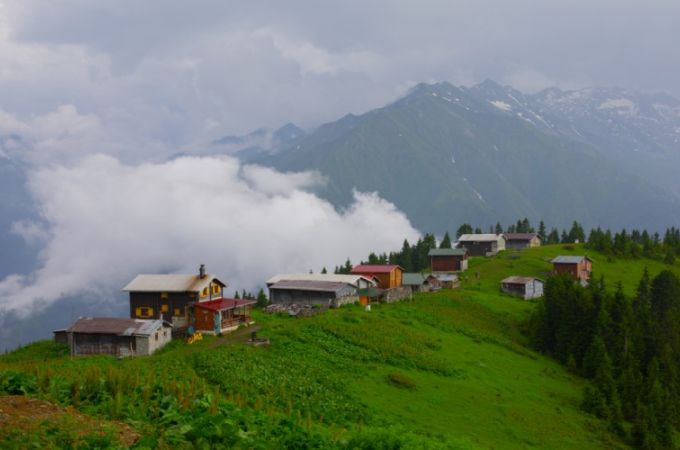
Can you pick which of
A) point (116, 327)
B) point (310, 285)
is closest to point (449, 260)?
point (310, 285)

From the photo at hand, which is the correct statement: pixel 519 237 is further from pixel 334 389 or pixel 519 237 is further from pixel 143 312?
pixel 334 389

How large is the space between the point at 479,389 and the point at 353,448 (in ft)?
95.6

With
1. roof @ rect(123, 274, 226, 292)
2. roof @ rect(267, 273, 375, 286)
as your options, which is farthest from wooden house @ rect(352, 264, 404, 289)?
roof @ rect(123, 274, 226, 292)

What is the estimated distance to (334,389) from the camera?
3862cm

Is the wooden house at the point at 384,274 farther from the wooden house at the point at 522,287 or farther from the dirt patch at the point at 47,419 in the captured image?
the dirt patch at the point at 47,419

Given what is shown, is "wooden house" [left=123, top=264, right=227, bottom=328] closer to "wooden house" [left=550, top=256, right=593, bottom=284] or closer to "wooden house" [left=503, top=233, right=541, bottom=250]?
"wooden house" [left=550, top=256, right=593, bottom=284]

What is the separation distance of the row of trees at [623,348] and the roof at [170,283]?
3861 centimetres

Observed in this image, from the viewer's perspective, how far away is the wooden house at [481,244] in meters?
135

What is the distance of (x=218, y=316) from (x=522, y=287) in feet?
187

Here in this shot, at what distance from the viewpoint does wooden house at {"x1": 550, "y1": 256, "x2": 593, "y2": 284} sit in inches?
4099

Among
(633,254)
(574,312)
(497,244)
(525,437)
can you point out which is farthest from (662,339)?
(497,244)

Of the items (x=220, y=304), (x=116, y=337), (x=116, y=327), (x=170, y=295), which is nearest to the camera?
(x=116, y=337)

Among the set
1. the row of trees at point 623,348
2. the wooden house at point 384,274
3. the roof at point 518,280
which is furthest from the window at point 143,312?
the roof at point 518,280

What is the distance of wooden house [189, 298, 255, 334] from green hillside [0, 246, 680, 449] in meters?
3.11
